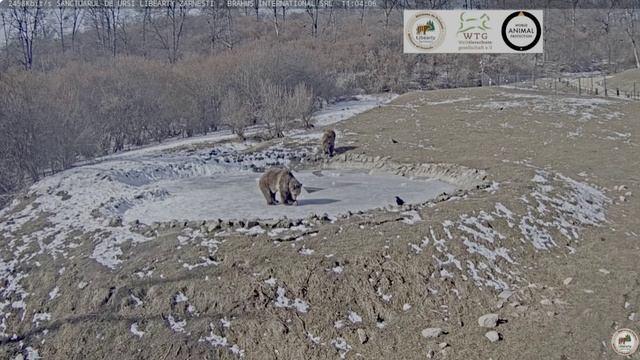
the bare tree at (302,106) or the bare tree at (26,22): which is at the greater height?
the bare tree at (26,22)

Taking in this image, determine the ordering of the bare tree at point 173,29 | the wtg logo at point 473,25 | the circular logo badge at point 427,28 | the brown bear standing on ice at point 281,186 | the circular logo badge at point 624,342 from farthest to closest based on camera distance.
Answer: the bare tree at point 173,29, the circular logo badge at point 427,28, the wtg logo at point 473,25, the brown bear standing on ice at point 281,186, the circular logo badge at point 624,342

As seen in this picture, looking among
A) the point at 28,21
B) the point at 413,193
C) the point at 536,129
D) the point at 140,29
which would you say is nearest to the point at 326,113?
the point at 536,129

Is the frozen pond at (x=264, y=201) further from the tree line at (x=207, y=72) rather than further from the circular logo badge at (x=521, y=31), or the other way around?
the circular logo badge at (x=521, y=31)

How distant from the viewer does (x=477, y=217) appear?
1074 centimetres

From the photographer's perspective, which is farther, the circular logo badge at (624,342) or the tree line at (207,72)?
the tree line at (207,72)

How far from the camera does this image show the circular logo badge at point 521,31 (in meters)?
30.1

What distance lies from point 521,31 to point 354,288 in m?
26.5

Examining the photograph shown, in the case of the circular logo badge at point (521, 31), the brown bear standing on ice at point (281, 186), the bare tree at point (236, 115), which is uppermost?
the circular logo badge at point (521, 31)

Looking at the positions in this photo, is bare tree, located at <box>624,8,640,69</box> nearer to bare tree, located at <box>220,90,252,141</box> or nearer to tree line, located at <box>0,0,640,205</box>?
tree line, located at <box>0,0,640,205</box>

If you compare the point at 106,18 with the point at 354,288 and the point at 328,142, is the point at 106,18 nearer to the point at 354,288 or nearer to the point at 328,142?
the point at 328,142

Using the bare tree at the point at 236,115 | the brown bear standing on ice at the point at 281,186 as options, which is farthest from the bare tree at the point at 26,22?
the brown bear standing on ice at the point at 281,186

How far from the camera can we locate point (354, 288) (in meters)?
8.55

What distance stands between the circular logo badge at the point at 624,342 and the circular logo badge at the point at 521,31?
24.6m

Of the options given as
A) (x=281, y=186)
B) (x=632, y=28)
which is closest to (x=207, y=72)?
(x=281, y=186)
